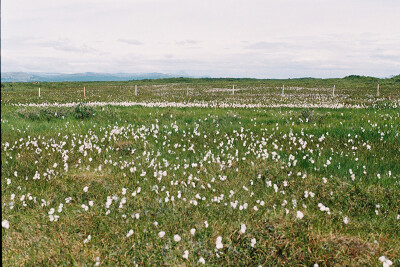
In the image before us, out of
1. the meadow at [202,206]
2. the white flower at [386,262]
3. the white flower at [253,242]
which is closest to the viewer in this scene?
the white flower at [386,262]

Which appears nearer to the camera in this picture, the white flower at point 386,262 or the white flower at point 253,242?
the white flower at point 386,262

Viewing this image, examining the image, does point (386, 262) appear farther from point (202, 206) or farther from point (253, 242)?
point (202, 206)

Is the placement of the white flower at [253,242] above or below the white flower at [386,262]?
below

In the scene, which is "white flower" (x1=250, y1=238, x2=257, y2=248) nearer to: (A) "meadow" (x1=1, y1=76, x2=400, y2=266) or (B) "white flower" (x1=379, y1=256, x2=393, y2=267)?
(A) "meadow" (x1=1, y1=76, x2=400, y2=266)

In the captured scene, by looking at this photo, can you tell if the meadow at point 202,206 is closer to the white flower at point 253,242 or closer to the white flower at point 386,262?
the white flower at point 386,262

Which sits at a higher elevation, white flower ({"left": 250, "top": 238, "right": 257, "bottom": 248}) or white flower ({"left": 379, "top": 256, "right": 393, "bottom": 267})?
white flower ({"left": 379, "top": 256, "right": 393, "bottom": 267})

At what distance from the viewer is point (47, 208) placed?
5570 millimetres

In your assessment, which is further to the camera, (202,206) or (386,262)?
(202,206)

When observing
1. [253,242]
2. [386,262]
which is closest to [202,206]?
[253,242]

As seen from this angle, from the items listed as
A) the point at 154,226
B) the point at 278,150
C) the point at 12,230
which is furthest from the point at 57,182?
the point at 278,150

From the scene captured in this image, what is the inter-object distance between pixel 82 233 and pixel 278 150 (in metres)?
5.28

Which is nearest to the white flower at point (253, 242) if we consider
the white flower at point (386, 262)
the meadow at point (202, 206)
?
the meadow at point (202, 206)

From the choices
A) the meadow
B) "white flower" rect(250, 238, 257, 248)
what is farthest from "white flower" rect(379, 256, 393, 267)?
"white flower" rect(250, 238, 257, 248)

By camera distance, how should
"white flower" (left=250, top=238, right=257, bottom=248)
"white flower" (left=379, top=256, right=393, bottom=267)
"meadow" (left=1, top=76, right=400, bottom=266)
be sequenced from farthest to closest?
"meadow" (left=1, top=76, right=400, bottom=266)
"white flower" (left=250, top=238, right=257, bottom=248)
"white flower" (left=379, top=256, right=393, bottom=267)
